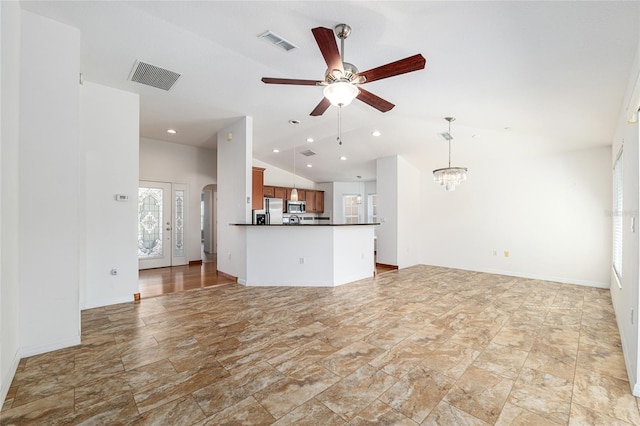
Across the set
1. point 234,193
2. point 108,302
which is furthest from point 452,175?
point 108,302

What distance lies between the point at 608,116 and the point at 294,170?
705cm

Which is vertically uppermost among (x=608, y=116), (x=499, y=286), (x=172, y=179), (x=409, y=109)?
(x=409, y=109)

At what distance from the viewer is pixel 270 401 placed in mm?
1889

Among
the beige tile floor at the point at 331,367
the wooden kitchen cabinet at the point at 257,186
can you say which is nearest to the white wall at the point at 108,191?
the beige tile floor at the point at 331,367

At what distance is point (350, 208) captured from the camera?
10.1 metres

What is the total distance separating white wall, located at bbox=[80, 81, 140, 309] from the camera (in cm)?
370

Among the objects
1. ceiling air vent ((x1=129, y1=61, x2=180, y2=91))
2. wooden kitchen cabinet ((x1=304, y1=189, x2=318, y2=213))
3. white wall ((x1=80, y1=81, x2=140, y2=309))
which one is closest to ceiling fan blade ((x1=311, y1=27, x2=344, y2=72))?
ceiling air vent ((x1=129, y1=61, x2=180, y2=91))

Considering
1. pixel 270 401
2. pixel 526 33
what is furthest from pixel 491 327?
pixel 526 33

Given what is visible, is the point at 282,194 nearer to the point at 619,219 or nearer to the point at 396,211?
the point at 396,211

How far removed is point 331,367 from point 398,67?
8.08ft

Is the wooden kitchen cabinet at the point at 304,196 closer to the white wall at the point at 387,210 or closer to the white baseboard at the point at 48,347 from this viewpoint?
the white wall at the point at 387,210

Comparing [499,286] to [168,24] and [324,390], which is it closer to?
[324,390]

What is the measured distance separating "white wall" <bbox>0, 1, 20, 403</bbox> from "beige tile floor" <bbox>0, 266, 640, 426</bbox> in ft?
0.81

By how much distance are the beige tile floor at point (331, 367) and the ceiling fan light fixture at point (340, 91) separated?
2220 millimetres
